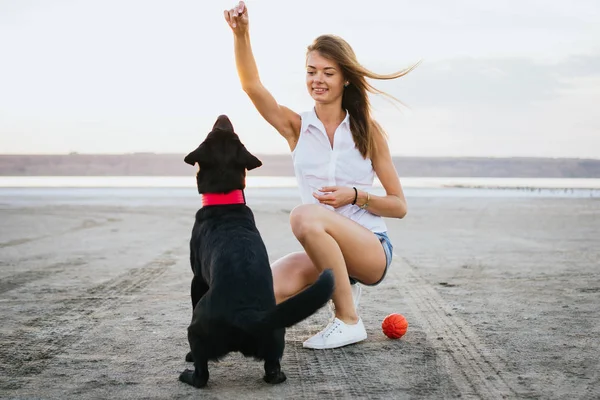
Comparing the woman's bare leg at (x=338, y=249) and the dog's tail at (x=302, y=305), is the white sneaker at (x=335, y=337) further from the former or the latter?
the dog's tail at (x=302, y=305)

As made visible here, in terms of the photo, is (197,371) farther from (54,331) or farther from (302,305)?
(54,331)

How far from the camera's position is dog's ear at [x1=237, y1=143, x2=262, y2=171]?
115 inches

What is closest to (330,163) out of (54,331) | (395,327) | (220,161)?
(220,161)

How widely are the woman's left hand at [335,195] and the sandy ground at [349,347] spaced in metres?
0.76

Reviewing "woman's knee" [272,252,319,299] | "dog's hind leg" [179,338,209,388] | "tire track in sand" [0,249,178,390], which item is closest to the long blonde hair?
"woman's knee" [272,252,319,299]

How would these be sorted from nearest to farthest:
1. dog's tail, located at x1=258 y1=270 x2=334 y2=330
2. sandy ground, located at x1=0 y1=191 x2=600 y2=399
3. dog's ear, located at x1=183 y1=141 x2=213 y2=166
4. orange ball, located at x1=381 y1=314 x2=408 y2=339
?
dog's tail, located at x1=258 y1=270 x2=334 y2=330, sandy ground, located at x1=0 y1=191 x2=600 y2=399, dog's ear, located at x1=183 y1=141 x2=213 y2=166, orange ball, located at x1=381 y1=314 x2=408 y2=339

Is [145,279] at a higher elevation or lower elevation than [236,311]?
lower

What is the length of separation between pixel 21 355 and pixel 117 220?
28.5 feet

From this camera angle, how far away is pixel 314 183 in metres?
3.61

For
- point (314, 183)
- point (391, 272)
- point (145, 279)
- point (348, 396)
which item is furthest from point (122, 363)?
point (391, 272)

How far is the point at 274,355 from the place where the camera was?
2691 mm

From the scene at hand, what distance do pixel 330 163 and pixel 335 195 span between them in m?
0.29

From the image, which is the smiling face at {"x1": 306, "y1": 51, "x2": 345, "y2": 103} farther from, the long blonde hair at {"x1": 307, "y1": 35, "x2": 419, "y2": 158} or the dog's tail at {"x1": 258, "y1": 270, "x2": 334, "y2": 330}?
the dog's tail at {"x1": 258, "y1": 270, "x2": 334, "y2": 330}

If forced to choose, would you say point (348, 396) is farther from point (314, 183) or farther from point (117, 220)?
point (117, 220)
